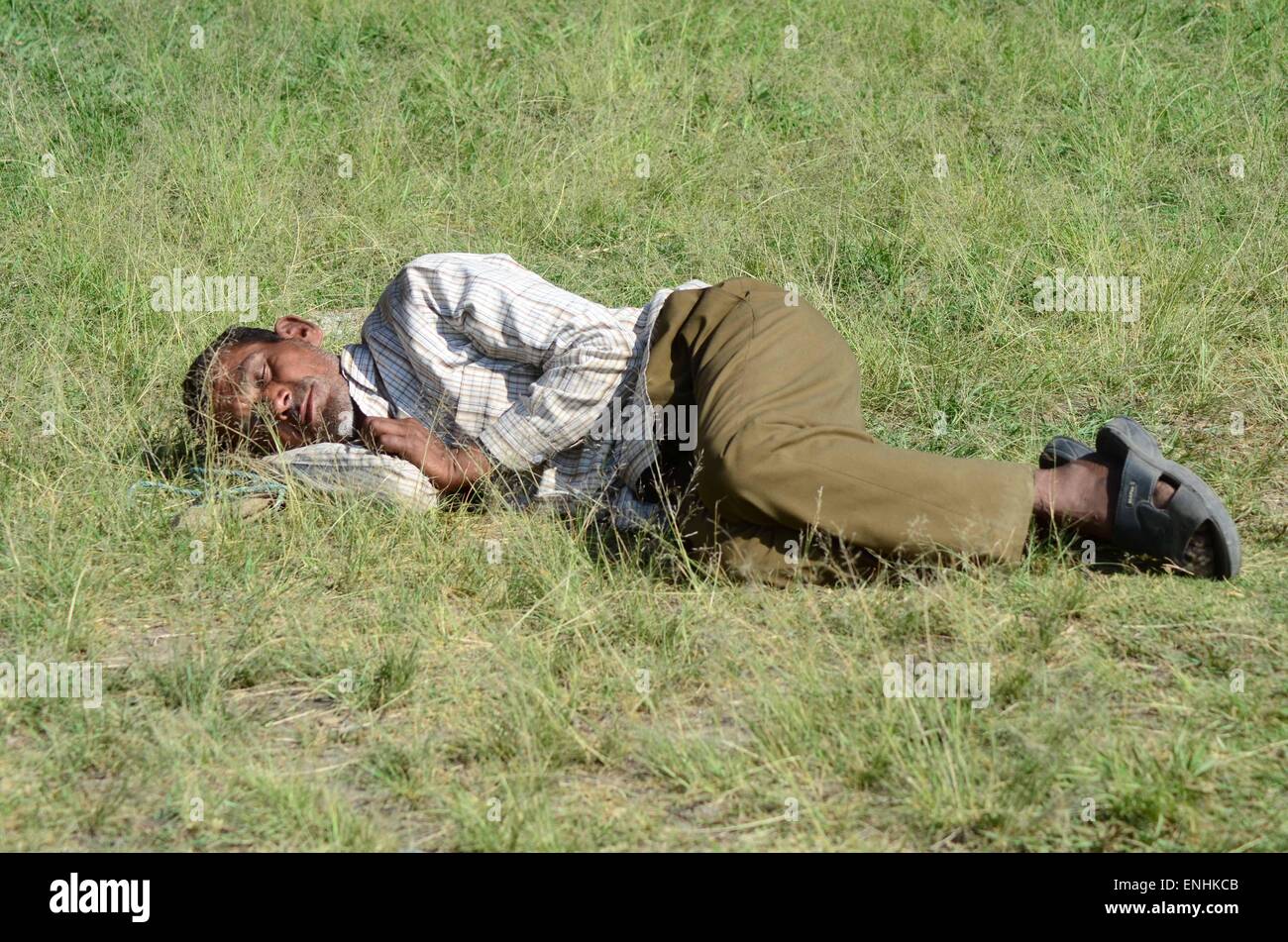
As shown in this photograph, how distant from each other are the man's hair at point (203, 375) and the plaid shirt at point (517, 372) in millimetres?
419

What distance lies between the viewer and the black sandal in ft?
10.9

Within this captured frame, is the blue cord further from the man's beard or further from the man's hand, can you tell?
the man's hand

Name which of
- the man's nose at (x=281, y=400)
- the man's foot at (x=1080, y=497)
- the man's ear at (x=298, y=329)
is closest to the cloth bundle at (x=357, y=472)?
the man's nose at (x=281, y=400)

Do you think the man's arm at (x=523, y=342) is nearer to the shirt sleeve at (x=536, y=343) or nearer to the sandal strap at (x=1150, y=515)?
the shirt sleeve at (x=536, y=343)

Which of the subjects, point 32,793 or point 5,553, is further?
point 5,553

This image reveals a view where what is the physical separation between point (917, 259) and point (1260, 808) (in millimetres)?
3152

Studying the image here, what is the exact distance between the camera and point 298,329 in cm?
439

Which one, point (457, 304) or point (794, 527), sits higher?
point (457, 304)

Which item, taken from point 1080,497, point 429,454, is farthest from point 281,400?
point 1080,497

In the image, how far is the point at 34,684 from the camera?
3.20 m

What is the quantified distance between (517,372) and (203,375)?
101 cm

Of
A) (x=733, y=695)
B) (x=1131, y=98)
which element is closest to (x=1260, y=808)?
(x=733, y=695)

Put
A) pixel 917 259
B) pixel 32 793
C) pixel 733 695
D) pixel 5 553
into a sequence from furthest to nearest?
pixel 917 259 < pixel 5 553 < pixel 733 695 < pixel 32 793

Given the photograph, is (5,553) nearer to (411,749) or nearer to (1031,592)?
(411,749)
